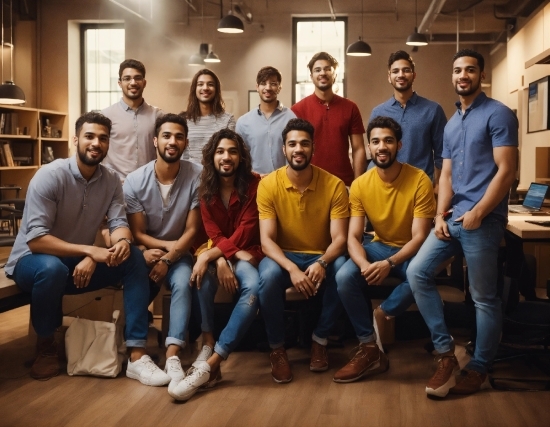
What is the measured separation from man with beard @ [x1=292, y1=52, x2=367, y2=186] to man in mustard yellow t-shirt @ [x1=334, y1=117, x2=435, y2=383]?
2.12ft

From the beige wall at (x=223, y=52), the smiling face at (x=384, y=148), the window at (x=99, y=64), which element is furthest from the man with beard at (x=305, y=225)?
the window at (x=99, y=64)

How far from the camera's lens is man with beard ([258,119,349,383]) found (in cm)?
366

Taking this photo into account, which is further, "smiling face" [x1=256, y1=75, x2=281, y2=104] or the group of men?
"smiling face" [x1=256, y1=75, x2=281, y2=104]

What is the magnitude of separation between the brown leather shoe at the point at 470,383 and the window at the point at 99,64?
9.90m

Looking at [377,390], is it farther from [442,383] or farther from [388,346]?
[388,346]

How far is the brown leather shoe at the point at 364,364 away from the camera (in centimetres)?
344

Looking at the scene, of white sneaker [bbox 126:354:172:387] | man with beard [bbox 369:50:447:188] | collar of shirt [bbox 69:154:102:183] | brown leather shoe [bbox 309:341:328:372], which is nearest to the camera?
white sneaker [bbox 126:354:172:387]

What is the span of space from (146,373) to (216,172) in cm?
119

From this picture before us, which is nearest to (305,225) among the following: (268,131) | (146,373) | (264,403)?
(268,131)

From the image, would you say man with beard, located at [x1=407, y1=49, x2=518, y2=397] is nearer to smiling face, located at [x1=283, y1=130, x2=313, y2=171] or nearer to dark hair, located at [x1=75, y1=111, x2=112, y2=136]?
smiling face, located at [x1=283, y1=130, x2=313, y2=171]

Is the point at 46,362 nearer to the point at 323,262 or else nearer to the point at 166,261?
the point at 166,261

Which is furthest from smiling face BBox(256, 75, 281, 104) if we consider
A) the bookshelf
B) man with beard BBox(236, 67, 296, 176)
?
the bookshelf

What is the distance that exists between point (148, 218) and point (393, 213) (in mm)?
1429

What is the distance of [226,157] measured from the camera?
3822 mm
